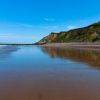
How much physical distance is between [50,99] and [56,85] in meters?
1.57

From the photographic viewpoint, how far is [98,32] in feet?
310

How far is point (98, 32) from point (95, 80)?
90.3 m

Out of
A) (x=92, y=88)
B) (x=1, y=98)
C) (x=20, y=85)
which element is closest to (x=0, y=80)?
(x=20, y=85)

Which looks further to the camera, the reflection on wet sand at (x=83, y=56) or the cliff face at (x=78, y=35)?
the cliff face at (x=78, y=35)

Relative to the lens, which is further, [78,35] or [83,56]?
[78,35]

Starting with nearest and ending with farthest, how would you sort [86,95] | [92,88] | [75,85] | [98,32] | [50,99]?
[50,99]
[86,95]
[92,88]
[75,85]
[98,32]

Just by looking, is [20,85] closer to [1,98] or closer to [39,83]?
[39,83]

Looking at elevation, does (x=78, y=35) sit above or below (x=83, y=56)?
Answer: below

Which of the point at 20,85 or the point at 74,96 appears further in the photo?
the point at 20,85

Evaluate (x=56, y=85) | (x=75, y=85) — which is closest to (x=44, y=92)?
(x=56, y=85)

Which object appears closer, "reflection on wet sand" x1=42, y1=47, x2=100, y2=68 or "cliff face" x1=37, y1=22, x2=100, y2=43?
"reflection on wet sand" x1=42, y1=47, x2=100, y2=68

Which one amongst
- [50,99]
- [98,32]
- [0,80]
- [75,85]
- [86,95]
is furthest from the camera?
[98,32]

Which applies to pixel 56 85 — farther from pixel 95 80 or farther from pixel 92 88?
pixel 95 80

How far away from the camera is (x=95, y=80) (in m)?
7.70
